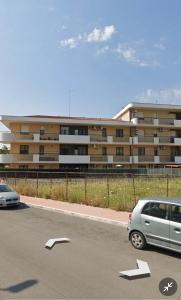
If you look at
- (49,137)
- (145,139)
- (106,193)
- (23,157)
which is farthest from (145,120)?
(106,193)

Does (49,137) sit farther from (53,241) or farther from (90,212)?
(53,241)

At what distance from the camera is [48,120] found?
46.4 m

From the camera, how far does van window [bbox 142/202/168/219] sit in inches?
339

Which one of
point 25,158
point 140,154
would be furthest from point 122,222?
point 140,154

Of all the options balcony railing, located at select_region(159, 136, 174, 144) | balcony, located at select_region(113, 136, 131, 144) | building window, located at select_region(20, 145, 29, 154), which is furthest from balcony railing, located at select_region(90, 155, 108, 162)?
building window, located at select_region(20, 145, 29, 154)

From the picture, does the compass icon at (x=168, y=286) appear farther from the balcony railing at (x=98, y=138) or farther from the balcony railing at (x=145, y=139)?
the balcony railing at (x=145, y=139)

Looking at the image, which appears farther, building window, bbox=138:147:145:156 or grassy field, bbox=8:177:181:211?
building window, bbox=138:147:145:156

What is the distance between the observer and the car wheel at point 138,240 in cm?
898

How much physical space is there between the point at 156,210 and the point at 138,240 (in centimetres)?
100

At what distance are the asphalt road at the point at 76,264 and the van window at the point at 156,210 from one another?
3.20 feet

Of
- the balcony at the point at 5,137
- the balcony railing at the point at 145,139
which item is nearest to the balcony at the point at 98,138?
the balcony railing at the point at 145,139

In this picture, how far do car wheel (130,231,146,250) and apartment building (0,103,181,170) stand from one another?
120 feet

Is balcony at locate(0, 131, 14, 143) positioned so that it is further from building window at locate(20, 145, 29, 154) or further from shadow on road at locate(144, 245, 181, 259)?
shadow on road at locate(144, 245, 181, 259)

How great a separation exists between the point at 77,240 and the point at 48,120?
1470 inches
